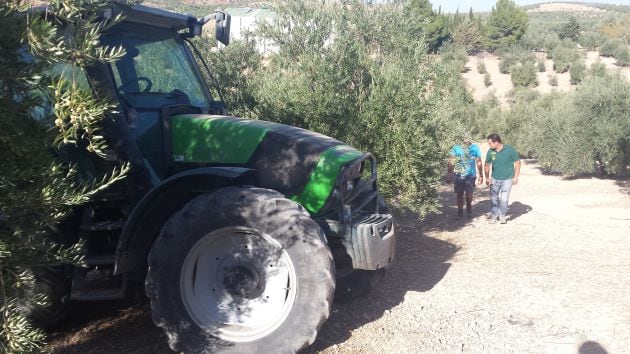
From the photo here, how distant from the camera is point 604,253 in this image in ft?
26.5

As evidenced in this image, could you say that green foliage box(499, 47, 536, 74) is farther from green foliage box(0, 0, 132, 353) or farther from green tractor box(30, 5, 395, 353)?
green foliage box(0, 0, 132, 353)

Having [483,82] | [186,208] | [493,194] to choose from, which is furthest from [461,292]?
[483,82]

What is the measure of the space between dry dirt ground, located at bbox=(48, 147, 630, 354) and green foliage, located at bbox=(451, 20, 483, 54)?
→ 3868cm

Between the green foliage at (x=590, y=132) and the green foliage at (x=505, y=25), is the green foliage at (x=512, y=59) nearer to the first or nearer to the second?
the green foliage at (x=505, y=25)

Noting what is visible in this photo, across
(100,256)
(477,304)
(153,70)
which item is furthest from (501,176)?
(100,256)

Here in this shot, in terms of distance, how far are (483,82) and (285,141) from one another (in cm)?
3416

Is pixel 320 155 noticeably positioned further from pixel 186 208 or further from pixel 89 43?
pixel 89 43

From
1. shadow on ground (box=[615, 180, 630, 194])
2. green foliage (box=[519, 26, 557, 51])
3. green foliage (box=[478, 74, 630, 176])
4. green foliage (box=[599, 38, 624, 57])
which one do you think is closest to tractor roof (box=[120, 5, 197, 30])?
shadow on ground (box=[615, 180, 630, 194])

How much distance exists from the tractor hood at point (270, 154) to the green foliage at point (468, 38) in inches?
1714

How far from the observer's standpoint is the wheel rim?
4426 mm

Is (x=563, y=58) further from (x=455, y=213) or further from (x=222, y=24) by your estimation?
(x=222, y=24)

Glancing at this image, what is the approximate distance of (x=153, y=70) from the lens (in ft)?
17.7

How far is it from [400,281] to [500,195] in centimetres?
446

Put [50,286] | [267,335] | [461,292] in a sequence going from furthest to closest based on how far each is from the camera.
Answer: [461,292] → [50,286] → [267,335]
